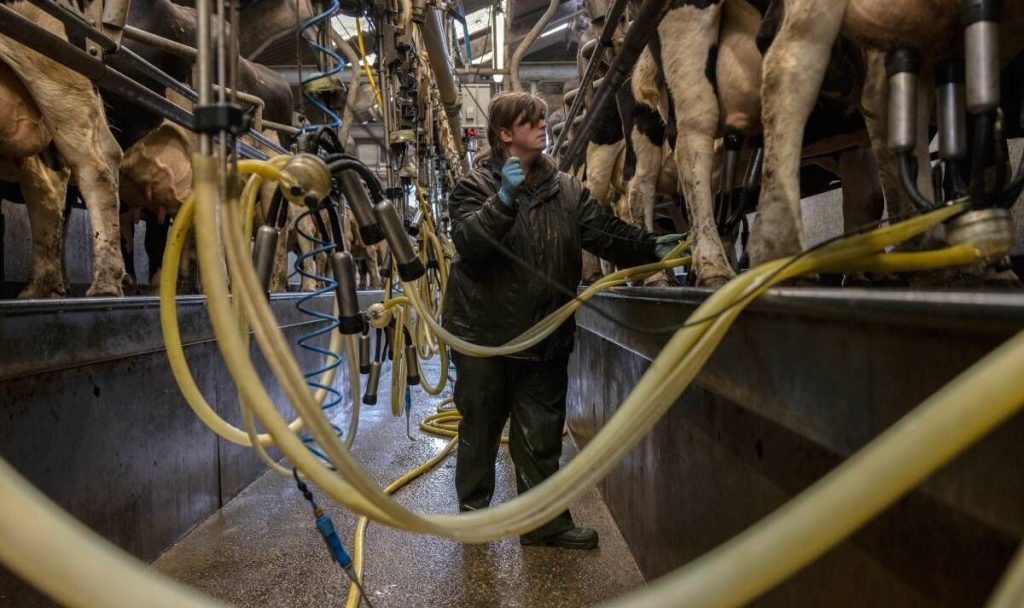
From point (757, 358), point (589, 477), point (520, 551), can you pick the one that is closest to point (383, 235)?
point (589, 477)

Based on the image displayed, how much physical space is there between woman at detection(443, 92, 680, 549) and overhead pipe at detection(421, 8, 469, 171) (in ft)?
7.28

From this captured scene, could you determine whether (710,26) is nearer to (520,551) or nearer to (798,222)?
(798,222)

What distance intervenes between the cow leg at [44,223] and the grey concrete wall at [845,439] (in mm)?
2447

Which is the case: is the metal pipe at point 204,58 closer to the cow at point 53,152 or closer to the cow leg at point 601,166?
the cow at point 53,152

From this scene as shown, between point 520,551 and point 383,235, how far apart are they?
142 centimetres

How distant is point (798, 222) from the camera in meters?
1.59

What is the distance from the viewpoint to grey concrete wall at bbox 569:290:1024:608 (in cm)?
63

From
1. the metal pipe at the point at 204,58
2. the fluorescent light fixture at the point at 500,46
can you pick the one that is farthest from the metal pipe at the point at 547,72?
the metal pipe at the point at 204,58

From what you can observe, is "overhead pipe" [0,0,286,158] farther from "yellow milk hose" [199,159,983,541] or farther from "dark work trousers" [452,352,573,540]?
"dark work trousers" [452,352,573,540]

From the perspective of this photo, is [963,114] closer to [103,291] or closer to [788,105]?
[788,105]

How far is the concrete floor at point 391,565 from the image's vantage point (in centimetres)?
182

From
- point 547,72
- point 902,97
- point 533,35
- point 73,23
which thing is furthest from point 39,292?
point 547,72

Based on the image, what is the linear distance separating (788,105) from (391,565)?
5.76 ft

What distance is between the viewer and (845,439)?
83 centimetres
